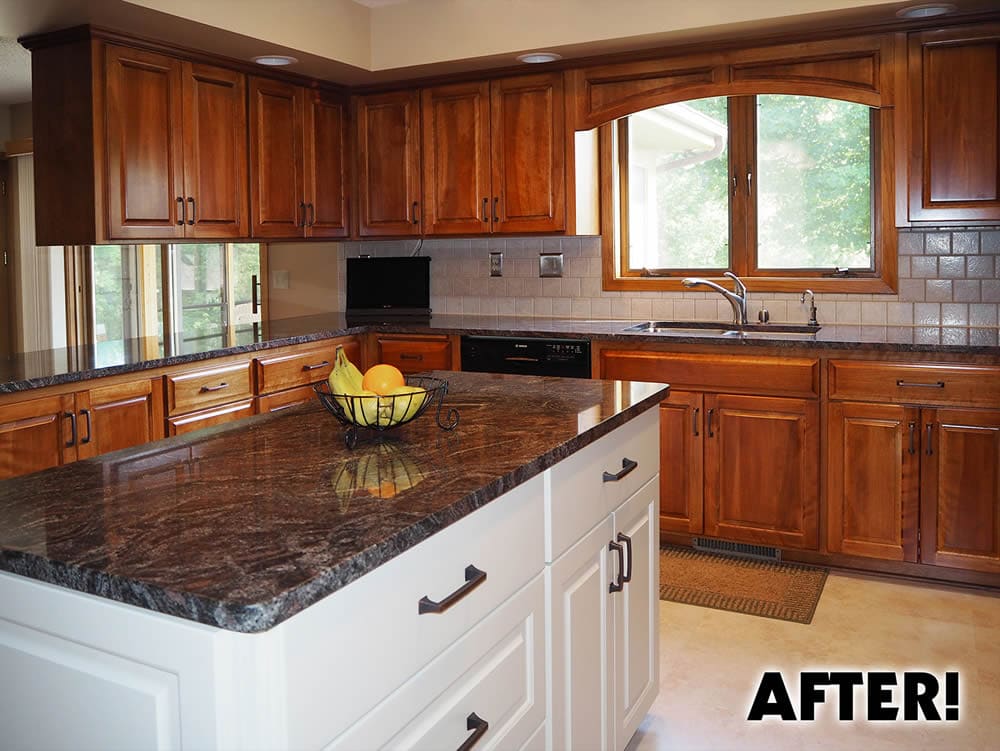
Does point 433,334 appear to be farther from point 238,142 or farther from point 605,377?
point 238,142

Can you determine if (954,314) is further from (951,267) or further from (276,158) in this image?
(276,158)

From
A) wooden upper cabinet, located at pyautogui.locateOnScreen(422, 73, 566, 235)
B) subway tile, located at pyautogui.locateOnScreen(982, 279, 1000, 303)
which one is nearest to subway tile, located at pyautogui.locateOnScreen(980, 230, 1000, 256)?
subway tile, located at pyautogui.locateOnScreen(982, 279, 1000, 303)

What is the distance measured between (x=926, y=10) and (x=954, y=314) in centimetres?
126

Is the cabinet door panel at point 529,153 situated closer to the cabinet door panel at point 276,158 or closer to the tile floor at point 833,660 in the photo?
the cabinet door panel at point 276,158

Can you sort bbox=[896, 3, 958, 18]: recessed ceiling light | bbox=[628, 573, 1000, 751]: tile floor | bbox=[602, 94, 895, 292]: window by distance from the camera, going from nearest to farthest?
bbox=[628, 573, 1000, 751]: tile floor → bbox=[896, 3, 958, 18]: recessed ceiling light → bbox=[602, 94, 895, 292]: window

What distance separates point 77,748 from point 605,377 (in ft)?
10.3

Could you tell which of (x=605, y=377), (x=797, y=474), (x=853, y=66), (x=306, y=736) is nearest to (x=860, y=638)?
(x=797, y=474)

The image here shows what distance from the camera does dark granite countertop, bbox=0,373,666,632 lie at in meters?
1.13

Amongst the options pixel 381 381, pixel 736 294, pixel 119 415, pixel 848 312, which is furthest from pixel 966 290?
pixel 119 415

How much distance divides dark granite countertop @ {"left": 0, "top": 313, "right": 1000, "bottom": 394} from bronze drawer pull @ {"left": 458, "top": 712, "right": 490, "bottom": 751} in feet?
6.79

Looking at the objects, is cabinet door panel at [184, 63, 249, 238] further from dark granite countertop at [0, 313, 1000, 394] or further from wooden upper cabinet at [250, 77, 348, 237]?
dark granite countertop at [0, 313, 1000, 394]

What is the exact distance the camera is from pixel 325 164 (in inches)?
194

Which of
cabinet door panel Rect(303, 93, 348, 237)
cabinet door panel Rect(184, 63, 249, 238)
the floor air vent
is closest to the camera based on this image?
the floor air vent

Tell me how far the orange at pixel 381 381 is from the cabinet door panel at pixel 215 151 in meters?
2.56
